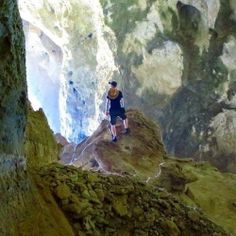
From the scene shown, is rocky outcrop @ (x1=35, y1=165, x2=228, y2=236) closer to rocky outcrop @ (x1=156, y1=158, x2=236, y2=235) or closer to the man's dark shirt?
rocky outcrop @ (x1=156, y1=158, x2=236, y2=235)

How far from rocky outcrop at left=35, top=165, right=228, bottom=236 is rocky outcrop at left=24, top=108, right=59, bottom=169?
139 centimetres

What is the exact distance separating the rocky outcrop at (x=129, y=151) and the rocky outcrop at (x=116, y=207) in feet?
14.9

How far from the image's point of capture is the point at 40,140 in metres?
6.21

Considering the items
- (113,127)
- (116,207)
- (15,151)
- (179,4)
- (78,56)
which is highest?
(78,56)

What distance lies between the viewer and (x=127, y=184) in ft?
14.6

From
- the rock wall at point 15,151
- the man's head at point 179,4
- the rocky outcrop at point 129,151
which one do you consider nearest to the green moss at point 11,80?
the rock wall at point 15,151

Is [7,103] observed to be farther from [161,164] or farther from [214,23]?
[214,23]

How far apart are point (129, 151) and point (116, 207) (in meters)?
6.27

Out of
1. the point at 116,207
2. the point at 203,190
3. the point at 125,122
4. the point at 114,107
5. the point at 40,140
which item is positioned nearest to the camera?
the point at 116,207

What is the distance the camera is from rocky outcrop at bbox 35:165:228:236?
3961mm

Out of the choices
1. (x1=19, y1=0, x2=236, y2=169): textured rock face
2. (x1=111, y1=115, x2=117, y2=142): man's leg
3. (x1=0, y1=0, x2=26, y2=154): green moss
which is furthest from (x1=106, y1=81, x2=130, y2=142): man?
(x1=0, y1=0, x2=26, y2=154): green moss

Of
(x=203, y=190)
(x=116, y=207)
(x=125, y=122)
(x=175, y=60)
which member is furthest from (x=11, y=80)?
(x=175, y=60)

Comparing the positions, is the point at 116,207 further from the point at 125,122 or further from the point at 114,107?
the point at 125,122

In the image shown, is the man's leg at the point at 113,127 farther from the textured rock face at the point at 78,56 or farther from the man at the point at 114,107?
the textured rock face at the point at 78,56
